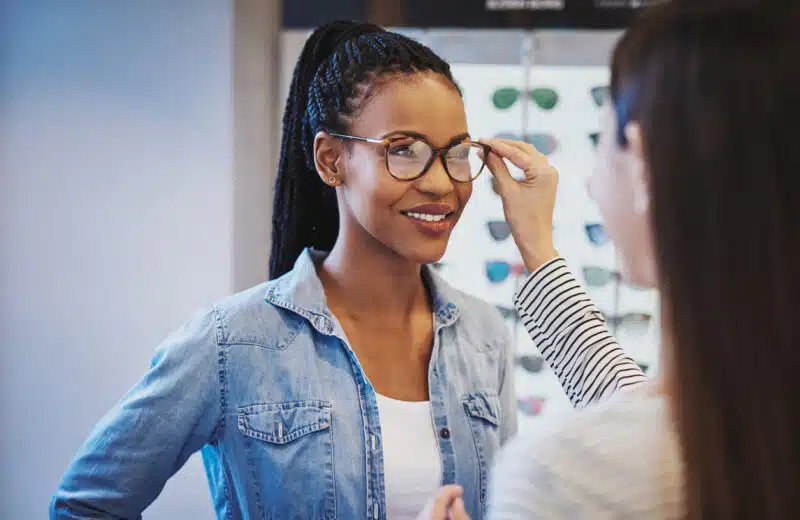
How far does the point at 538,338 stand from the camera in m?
1.39

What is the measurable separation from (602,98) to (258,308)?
→ 5.90ft

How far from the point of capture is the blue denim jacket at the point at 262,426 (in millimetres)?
1454

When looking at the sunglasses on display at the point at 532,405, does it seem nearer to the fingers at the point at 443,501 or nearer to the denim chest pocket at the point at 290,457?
the denim chest pocket at the point at 290,457

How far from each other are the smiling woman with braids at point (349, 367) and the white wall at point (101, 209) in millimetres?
1349

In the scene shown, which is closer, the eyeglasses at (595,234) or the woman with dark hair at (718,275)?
the woman with dark hair at (718,275)

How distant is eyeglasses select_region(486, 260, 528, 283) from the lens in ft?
9.79

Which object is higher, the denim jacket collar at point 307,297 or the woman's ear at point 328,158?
the woman's ear at point 328,158

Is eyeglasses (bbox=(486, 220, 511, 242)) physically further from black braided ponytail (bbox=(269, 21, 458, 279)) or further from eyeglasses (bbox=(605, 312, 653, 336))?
black braided ponytail (bbox=(269, 21, 458, 279))

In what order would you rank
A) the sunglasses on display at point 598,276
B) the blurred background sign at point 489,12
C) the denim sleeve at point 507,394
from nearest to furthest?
the denim sleeve at point 507,394 < the blurred background sign at point 489,12 < the sunglasses on display at point 598,276

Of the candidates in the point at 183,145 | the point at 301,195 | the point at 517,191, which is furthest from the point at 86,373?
the point at 517,191

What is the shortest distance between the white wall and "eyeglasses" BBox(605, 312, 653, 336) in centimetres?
139

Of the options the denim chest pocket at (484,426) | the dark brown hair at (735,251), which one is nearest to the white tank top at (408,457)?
the denim chest pocket at (484,426)

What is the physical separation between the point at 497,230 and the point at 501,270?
0.50ft

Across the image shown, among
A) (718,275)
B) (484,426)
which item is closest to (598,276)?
(484,426)
